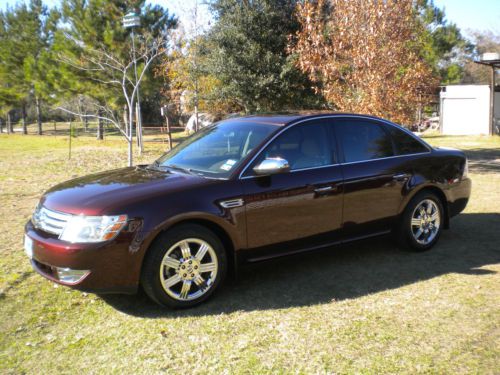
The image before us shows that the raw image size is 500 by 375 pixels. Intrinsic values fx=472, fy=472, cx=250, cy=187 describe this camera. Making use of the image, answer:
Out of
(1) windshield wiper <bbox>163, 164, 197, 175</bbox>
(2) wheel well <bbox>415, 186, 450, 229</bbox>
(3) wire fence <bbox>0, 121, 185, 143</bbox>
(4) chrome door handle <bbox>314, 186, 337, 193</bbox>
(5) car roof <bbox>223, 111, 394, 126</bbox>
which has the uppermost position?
(3) wire fence <bbox>0, 121, 185, 143</bbox>

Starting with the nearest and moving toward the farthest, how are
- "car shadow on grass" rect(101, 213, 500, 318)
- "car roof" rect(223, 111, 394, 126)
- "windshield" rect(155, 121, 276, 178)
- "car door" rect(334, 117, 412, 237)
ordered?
1. "car shadow on grass" rect(101, 213, 500, 318)
2. "windshield" rect(155, 121, 276, 178)
3. "car roof" rect(223, 111, 394, 126)
4. "car door" rect(334, 117, 412, 237)

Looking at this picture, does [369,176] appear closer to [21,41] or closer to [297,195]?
[297,195]

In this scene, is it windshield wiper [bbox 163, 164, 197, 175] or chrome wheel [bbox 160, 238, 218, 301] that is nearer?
chrome wheel [bbox 160, 238, 218, 301]

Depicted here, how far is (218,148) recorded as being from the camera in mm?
4660

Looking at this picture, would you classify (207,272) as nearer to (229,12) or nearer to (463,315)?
(463,315)

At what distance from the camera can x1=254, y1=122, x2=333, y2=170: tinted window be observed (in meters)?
4.44

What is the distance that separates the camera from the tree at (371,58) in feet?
33.7

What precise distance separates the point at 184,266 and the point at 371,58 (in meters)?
8.00

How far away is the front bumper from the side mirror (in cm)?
124

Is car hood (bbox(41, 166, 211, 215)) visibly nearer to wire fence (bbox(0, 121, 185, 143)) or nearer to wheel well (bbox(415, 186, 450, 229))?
wheel well (bbox(415, 186, 450, 229))

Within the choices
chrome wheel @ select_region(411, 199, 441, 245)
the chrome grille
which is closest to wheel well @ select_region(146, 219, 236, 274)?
the chrome grille

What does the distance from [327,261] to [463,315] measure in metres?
1.63

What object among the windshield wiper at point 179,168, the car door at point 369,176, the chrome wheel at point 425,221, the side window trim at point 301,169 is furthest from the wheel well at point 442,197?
the windshield wiper at point 179,168

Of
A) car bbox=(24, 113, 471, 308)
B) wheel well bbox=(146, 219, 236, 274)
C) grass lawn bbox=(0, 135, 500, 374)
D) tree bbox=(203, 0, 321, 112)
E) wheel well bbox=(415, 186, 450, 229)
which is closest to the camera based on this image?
grass lawn bbox=(0, 135, 500, 374)
